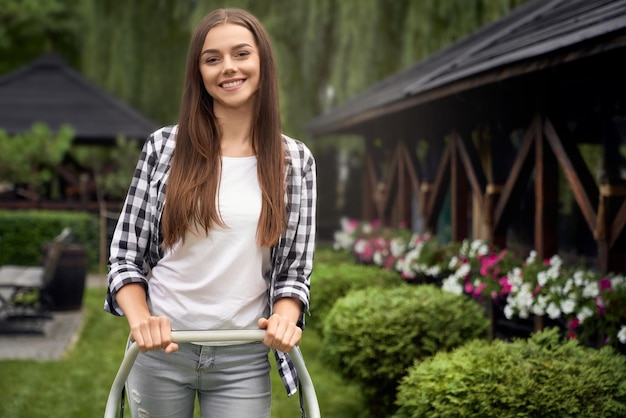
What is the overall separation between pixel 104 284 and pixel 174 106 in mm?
6118

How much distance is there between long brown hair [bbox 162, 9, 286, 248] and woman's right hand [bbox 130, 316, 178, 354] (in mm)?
246

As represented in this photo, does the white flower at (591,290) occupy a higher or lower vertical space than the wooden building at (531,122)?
lower

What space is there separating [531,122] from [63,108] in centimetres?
1346

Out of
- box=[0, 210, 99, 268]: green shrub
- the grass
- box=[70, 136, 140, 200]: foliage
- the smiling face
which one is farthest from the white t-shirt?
box=[70, 136, 140, 200]: foliage

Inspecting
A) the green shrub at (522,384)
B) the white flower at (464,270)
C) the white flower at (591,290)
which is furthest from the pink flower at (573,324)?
the white flower at (464,270)

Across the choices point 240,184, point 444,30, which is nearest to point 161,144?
point 240,184

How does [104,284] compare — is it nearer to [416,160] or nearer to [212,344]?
[416,160]

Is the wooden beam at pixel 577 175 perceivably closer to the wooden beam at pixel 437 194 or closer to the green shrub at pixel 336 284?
the green shrub at pixel 336 284

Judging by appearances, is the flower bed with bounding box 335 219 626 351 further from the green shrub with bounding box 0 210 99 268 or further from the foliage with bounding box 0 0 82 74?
the foliage with bounding box 0 0 82 74

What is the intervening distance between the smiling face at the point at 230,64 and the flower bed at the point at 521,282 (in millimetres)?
2755

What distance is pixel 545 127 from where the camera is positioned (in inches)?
229

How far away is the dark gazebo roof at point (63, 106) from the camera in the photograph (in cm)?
1748

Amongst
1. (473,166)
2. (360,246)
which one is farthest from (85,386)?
(360,246)

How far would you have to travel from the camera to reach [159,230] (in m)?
2.31
